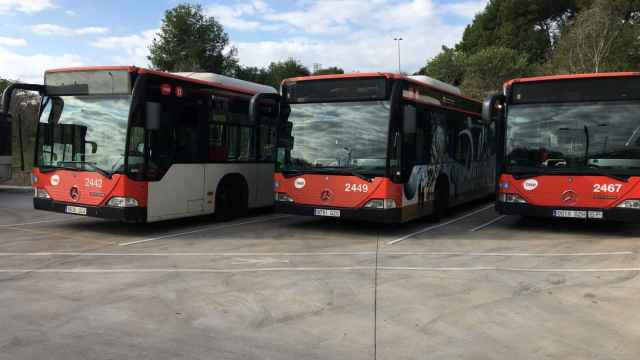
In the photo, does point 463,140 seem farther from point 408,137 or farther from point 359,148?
point 359,148

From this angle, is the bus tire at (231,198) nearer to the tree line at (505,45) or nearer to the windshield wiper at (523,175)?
the windshield wiper at (523,175)

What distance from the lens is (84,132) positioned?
1088 cm

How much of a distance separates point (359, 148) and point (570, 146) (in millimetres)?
4066

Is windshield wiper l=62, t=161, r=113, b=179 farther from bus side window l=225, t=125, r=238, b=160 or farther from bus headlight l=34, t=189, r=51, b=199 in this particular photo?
bus side window l=225, t=125, r=238, b=160

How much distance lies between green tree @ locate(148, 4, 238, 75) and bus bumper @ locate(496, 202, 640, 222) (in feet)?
202

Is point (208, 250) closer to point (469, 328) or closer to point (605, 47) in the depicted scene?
point (469, 328)

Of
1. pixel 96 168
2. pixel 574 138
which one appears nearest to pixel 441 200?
pixel 574 138

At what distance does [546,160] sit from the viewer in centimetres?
1167

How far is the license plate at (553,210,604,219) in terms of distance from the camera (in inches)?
441

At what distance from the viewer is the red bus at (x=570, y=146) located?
1106 cm

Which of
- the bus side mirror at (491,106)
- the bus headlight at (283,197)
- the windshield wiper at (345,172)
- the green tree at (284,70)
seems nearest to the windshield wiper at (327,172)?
the windshield wiper at (345,172)

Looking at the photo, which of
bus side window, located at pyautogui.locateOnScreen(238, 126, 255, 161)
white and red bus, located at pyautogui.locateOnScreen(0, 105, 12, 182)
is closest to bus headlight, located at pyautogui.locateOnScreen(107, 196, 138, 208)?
bus side window, located at pyautogui.locateOnScreen(238, 126, 255, 161)

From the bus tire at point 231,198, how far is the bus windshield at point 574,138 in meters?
5.84

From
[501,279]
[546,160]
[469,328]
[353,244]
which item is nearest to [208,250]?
[353,244]
